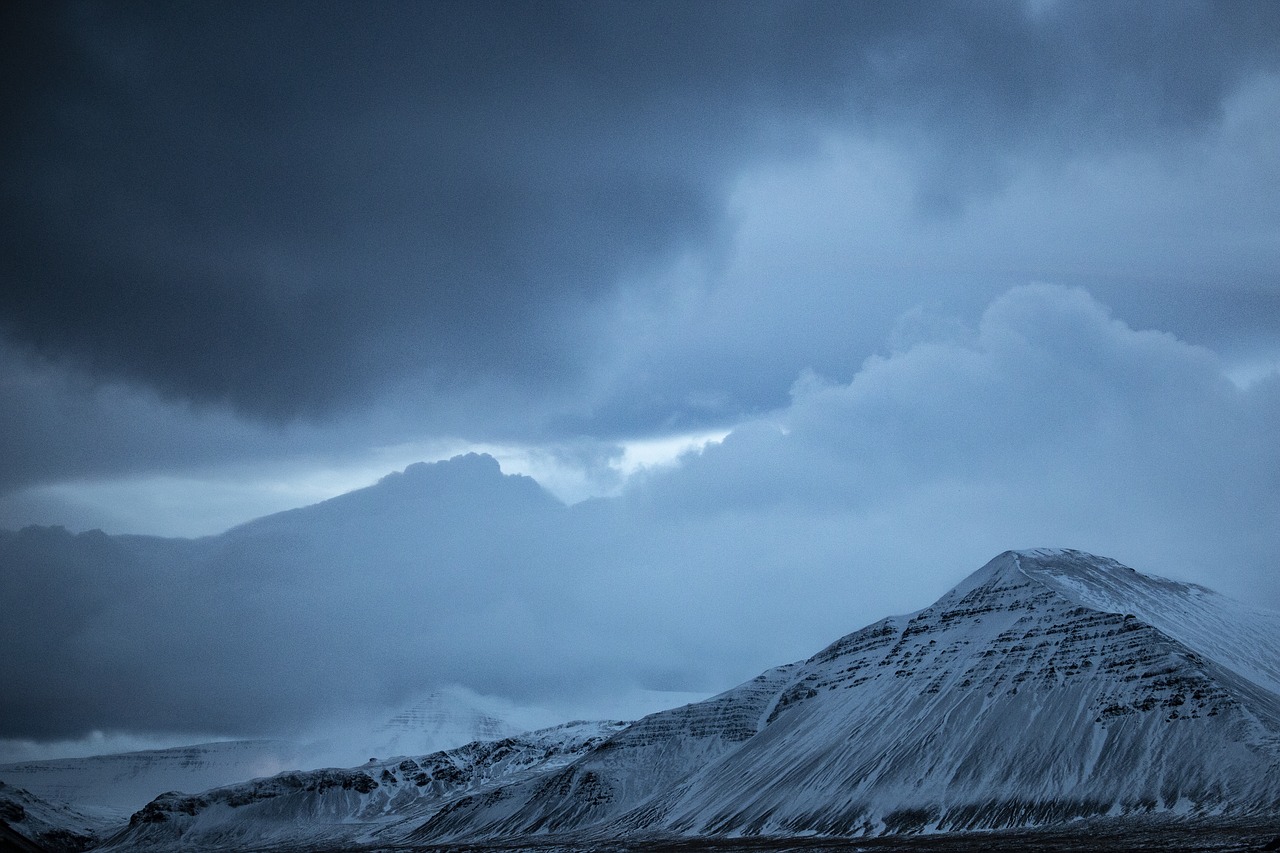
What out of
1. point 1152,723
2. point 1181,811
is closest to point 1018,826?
point 1181,811

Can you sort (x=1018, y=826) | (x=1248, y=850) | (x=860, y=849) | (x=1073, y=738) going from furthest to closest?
(x=1073, y=738) → (x=1018, y=826) → (x=860, y=849) → (x=1248, y=850)

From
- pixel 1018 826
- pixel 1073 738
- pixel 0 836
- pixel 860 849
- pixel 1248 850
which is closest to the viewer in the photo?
pixel 0 836

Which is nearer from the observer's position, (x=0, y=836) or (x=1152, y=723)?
(x=0, y=836)

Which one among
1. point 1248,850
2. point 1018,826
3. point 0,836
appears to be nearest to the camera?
point 0,836

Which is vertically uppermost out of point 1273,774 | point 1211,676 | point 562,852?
point 1211,676

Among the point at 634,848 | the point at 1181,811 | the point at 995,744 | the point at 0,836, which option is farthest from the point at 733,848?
the point at 0,836

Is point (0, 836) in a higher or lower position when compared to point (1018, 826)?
higher

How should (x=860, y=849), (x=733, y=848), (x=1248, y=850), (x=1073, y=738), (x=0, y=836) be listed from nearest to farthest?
(x=0, y=836)
(x=1248, y=850)
(x=860, y=849)
(x=733, y=848)
(x=1073, y=738)

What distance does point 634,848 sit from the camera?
194000 millimetres

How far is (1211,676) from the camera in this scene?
189125mm

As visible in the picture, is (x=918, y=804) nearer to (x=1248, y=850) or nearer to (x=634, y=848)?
(x=634, y=848)

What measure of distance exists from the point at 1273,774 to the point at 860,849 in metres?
64.3

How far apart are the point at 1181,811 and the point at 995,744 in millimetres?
44896

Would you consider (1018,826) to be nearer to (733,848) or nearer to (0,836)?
(733,848)
